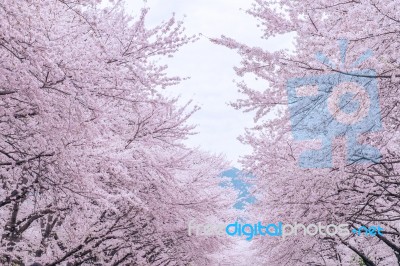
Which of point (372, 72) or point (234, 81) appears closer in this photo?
point (372, 72)

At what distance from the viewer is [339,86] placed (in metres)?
4.83

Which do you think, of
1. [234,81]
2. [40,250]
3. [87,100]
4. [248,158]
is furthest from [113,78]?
[248,158]

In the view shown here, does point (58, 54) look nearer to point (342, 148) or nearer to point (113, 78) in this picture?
point (113, 78)

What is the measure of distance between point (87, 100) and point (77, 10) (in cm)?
89

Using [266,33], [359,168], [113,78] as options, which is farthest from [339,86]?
[113,78]

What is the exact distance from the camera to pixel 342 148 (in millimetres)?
5496

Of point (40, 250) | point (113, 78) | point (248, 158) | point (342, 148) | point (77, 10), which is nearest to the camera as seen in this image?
point (77, 10)

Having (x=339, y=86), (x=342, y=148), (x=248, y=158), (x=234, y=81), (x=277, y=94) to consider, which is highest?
(x=248, y=158)

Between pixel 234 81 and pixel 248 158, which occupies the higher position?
pixel 248 158

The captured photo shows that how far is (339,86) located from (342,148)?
40.5 inches

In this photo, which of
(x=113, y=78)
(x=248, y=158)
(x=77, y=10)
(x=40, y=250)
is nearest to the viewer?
(x=77, y=10)

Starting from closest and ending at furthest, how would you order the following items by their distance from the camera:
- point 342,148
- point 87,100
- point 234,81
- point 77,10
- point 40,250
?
point 77,10, point 87,100, point 342,148, point 234,81, point 40,250

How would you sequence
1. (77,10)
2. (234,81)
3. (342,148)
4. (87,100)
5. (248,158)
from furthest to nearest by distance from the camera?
(248,158) < (234,81) < (342,148) < (87,100) < (77,10)

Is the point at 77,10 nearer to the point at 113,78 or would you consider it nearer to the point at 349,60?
the point at 113,78
